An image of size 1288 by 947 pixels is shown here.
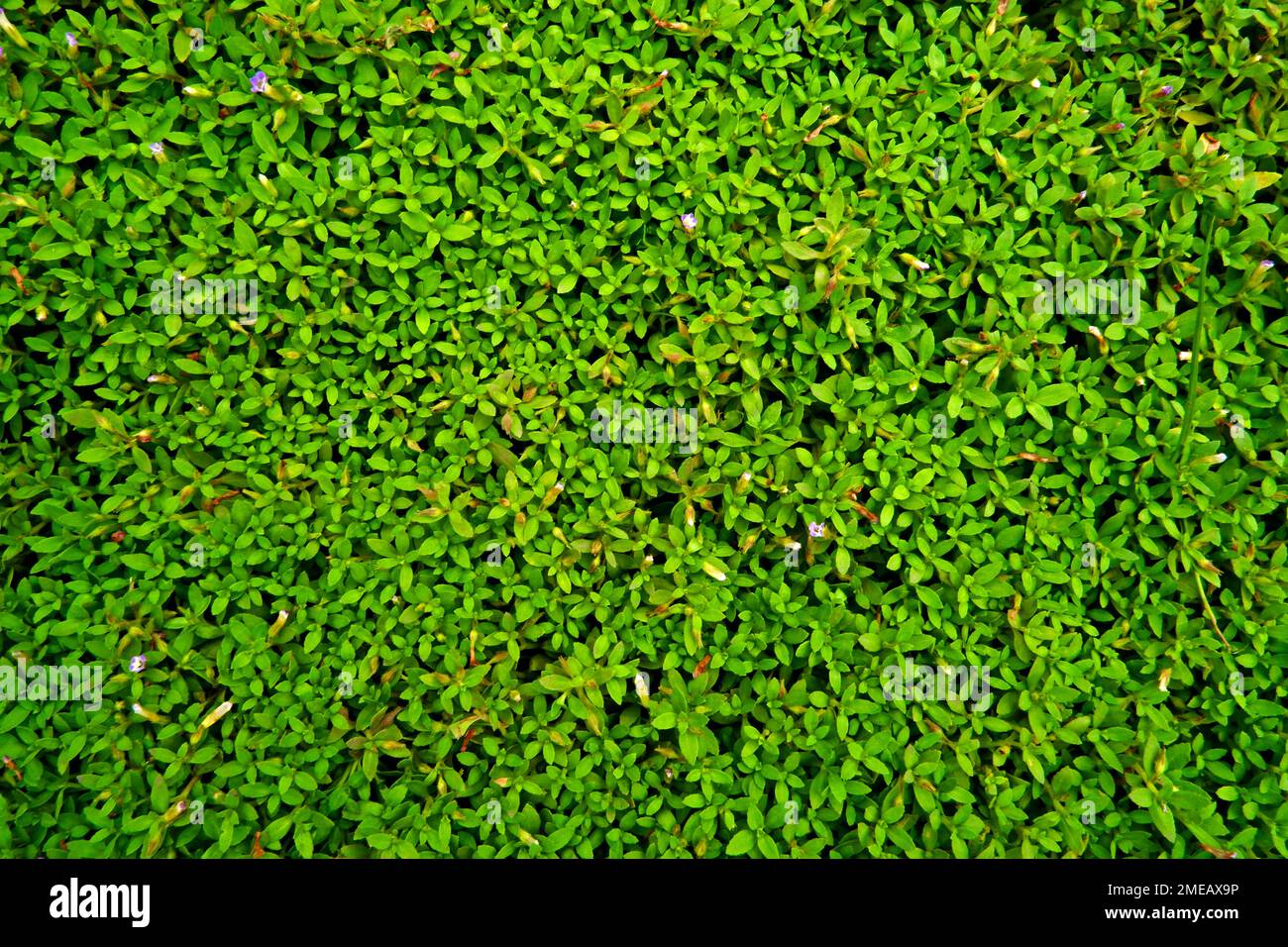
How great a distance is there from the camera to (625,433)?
2.71 m

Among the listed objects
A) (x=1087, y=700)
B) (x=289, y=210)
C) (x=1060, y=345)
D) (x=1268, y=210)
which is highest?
(x=1268, y=210)

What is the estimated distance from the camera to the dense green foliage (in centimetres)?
264

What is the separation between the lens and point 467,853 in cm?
271

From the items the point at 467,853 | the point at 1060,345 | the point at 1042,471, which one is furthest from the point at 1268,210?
the point at 467,853

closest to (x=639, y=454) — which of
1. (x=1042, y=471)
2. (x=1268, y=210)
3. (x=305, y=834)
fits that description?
(x=1042, y=471)

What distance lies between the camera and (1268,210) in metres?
2.72

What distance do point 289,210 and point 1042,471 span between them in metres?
2.48

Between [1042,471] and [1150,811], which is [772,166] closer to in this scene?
[1042,471]

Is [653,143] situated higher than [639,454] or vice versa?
[653,143]

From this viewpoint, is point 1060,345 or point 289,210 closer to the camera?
point 289,210

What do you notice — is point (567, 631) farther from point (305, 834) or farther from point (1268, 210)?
point (1268, 210)

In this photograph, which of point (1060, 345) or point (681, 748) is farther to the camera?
point (1060, 345)

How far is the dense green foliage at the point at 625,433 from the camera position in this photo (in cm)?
264

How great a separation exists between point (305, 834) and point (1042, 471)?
101 inches
